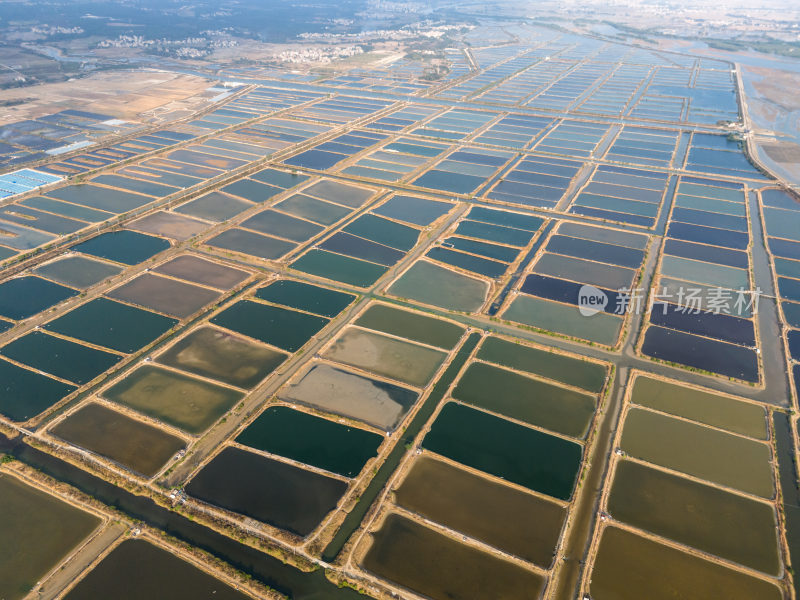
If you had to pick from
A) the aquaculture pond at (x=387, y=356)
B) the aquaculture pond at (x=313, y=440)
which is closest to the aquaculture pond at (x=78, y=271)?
the aquaculture pond at (x=387, y=356)

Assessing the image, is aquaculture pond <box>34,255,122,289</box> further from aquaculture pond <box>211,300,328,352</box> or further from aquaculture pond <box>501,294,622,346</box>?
aquaculture pond <box>501,294,622,346</box>

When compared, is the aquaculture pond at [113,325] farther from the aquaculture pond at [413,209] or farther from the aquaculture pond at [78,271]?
the aquaculture pond at [413,209]

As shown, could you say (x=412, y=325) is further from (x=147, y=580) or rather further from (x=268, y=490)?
(x=147, y=580)

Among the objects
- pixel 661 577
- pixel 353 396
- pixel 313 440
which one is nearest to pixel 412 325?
pixel 353 396

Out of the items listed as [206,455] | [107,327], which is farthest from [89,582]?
[107,327]

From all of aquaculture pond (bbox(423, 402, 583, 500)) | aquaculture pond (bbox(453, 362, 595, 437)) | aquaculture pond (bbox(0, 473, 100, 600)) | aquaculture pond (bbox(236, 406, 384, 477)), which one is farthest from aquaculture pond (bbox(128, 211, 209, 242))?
aquaculture pond (bbox(423, 402, 583, 500))

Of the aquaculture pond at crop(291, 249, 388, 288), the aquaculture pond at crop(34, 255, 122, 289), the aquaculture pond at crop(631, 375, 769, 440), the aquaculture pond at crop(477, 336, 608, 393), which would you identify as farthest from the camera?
the aquaculture pond at crop(291, 249, 388, 288)
